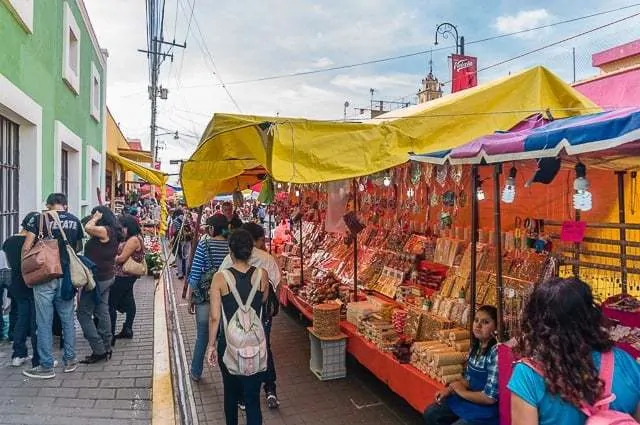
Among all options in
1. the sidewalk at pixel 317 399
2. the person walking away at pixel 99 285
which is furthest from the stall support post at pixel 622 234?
the person walking away at pixel 99 285

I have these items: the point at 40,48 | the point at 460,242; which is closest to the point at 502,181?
the point at 460,242

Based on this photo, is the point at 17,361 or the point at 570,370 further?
the point at 17,361

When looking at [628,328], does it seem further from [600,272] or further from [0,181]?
[0,181]

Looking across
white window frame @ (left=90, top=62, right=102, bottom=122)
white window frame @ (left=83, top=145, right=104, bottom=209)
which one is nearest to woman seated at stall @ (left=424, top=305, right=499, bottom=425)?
white window frame @ (left=83, top=145, right=104, bottom=209)

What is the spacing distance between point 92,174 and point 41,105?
5.36 meters

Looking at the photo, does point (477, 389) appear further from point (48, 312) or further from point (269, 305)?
point (48, 312)

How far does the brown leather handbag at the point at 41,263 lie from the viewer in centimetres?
467

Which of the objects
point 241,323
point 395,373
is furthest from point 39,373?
point 395,373

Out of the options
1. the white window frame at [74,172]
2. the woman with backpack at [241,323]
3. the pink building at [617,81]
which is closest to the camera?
the woman with backpack at [241,323]

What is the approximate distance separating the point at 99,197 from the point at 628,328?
11713mm

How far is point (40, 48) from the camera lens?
6.70m

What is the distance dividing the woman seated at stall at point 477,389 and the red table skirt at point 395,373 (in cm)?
45

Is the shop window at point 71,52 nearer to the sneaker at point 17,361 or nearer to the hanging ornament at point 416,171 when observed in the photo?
the sneaker at point 17,361

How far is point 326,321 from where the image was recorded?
533 cm
